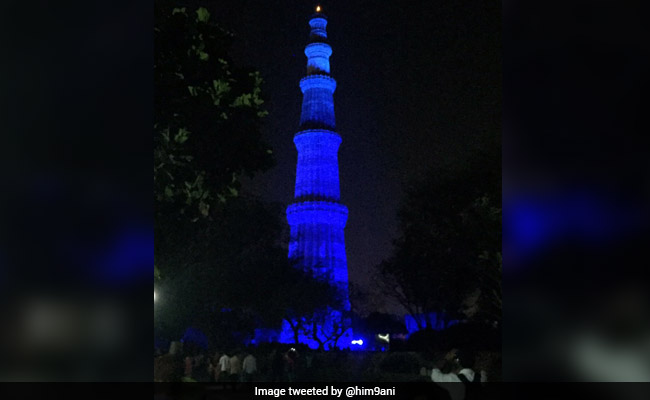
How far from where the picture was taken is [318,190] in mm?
62625

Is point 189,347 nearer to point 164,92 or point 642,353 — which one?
point 164,92

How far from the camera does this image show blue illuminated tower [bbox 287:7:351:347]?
60.9 m

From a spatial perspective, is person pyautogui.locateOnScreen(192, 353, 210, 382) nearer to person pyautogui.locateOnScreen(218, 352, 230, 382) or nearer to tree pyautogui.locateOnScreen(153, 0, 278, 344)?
person pyautogui.locateOnScreen(218, 352, 230, 382)

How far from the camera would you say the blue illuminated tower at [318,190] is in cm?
6091

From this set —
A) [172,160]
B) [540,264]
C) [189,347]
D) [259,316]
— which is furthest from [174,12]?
[259,316]

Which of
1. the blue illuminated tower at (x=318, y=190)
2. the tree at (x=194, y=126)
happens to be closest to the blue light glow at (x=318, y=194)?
the blue illuminated tower at (x=318, y=190)

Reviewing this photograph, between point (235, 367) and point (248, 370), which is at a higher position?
point (235, 367)

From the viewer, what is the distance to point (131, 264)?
6879 millimetres

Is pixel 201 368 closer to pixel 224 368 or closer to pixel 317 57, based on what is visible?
pixel 224 368

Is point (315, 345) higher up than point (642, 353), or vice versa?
point (642, 353)

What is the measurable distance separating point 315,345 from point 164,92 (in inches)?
1668
